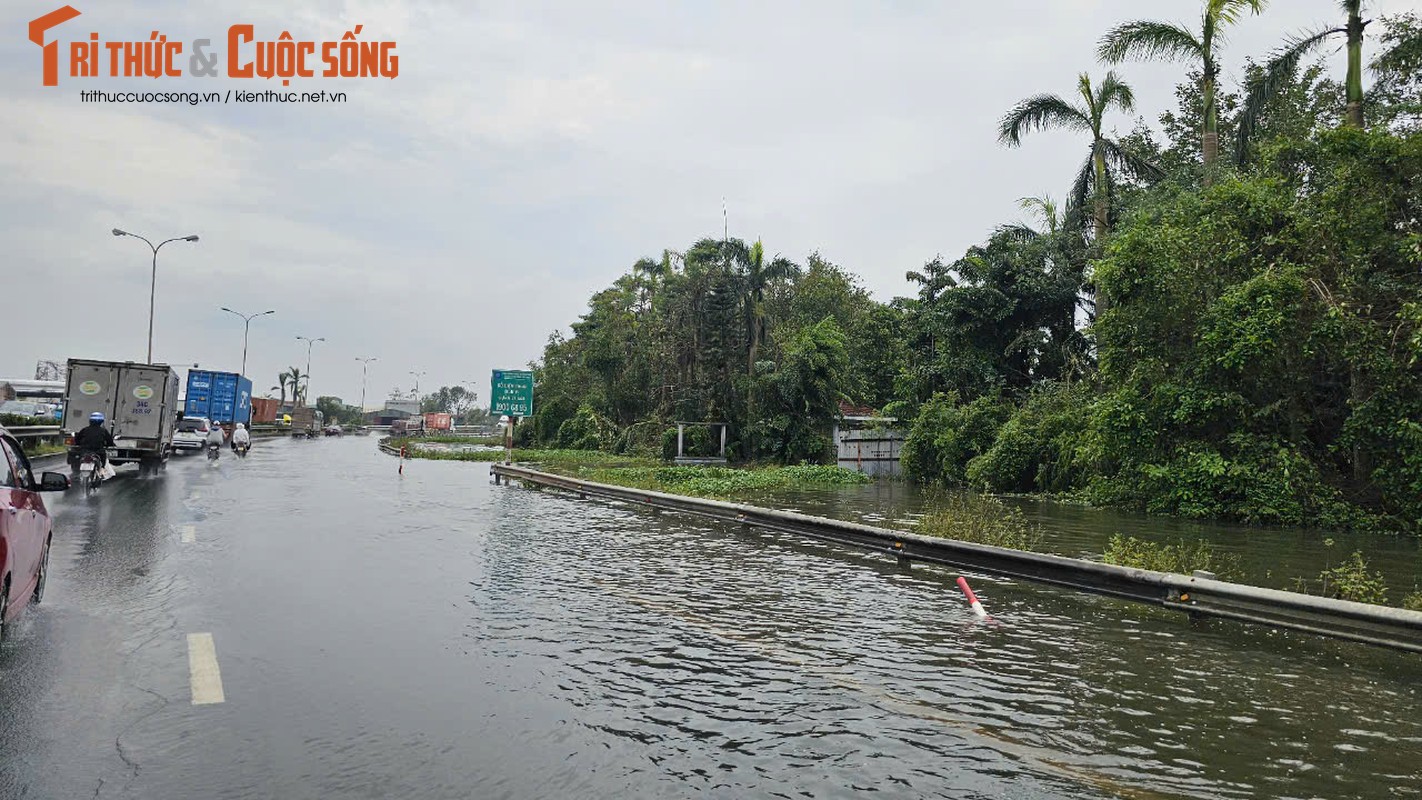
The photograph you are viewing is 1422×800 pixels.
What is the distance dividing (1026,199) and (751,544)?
32155mm

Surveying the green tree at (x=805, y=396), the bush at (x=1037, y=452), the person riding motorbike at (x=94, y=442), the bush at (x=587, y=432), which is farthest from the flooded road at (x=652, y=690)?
the bush at (x=587, y=432)

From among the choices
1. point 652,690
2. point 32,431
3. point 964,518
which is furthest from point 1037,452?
point 32,431

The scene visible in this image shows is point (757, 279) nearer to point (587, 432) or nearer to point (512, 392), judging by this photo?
point (512, 392)

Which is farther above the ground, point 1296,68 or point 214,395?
point 1296,68

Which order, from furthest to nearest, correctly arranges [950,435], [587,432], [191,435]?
[587,432] < [191,435] < [950,435]

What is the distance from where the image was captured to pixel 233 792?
14.5 feet

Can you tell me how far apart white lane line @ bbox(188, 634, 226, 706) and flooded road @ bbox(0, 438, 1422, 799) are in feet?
0.25

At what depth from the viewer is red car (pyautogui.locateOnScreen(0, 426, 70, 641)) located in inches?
259

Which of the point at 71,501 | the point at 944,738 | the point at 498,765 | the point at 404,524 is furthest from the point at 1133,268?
the point at 71,501

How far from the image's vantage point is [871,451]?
147ft

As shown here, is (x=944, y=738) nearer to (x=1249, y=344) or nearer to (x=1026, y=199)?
(x=1249, y=344)

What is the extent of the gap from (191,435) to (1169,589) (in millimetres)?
45727

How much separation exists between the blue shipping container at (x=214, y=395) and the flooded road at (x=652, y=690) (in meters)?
51.8

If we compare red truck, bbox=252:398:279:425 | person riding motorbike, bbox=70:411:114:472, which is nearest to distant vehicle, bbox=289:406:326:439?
red truck, bbox=252:398:279:425
